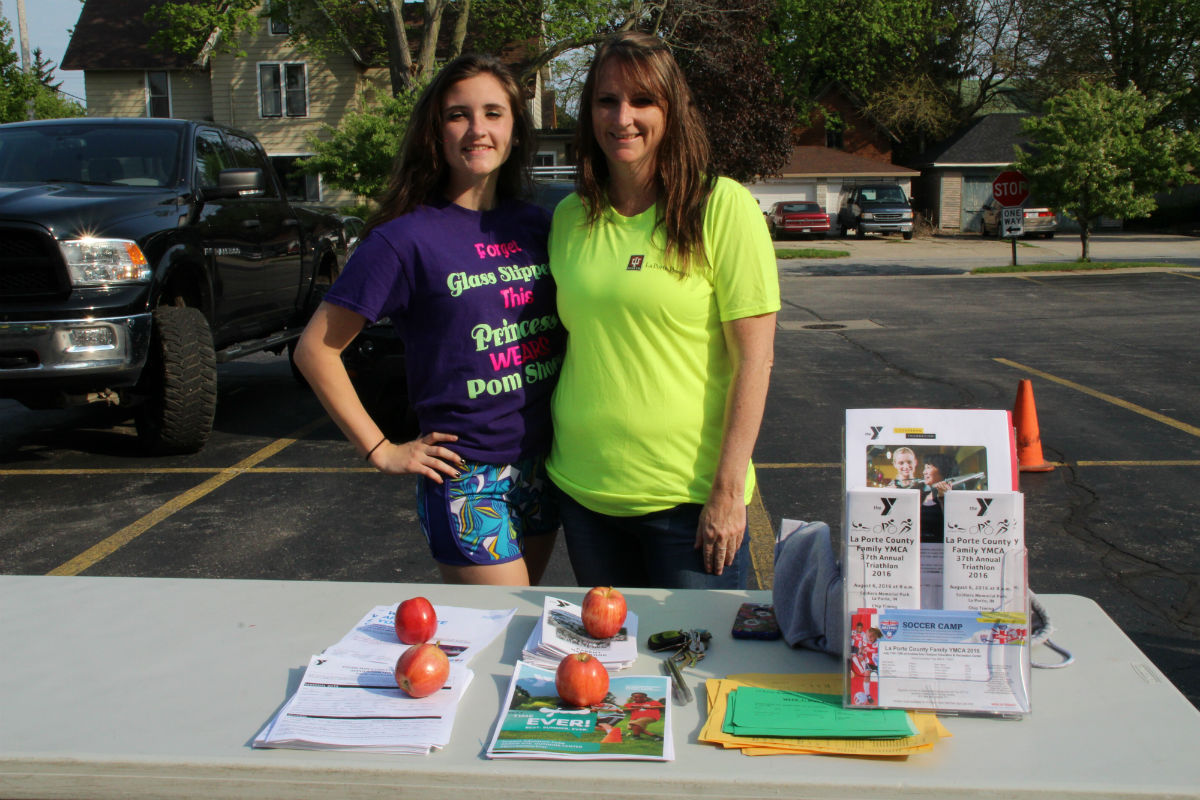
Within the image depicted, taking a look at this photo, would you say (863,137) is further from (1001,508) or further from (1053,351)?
(1001,508)

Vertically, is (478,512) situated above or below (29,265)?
below

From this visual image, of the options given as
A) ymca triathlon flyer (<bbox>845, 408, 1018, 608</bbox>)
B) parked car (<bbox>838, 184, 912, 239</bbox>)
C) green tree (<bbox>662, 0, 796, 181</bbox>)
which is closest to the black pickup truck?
ymca triathlon flyer (<bbox>845, 408, 1018, 608</bbox>)

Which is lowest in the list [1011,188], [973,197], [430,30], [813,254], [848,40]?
[813,254]

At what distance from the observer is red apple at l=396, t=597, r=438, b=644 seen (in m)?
2.01

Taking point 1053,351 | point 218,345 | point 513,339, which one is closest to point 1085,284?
point 1053,351

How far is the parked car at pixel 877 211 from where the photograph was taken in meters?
34.8

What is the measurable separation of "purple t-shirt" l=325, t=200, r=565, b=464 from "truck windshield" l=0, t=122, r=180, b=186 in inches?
208

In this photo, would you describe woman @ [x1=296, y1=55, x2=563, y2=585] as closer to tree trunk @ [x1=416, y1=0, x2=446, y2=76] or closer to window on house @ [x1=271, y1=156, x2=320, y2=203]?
tree trunk @ [x1=416, y1=0, x2=446, y2=76]

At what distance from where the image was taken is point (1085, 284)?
18828 millimetres

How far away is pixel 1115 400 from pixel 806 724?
7.57 metres

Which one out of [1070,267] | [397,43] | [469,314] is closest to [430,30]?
[397,43]

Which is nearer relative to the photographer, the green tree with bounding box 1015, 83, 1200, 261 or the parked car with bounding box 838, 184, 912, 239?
the green tree with bounding box 1015, 83, 1200, 261

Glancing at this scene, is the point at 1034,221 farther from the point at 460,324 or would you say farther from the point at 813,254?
the point at 460,324

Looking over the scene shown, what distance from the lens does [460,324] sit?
240 centimetres
